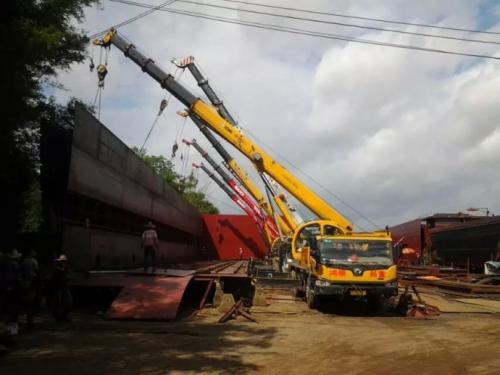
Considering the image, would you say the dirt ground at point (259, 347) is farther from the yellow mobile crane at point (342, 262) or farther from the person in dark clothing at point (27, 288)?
the yellow mobile crane at point (342, 262)

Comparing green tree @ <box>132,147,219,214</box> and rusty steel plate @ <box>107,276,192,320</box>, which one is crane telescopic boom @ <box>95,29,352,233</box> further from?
green tree @ <box>132,147,219,214</box>

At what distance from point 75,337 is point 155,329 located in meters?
1.52

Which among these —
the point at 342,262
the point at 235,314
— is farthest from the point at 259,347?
the point at 342,262

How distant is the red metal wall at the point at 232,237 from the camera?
43219mm

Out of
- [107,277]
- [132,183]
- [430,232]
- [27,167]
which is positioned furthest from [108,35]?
[430,232]

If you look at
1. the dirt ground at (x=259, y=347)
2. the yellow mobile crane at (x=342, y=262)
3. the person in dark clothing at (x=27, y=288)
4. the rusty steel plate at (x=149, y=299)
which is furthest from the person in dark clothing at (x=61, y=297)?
the yellow mobile crane at (x=342, y=262)

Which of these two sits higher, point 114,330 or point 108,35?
point 108,35

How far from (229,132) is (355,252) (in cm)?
884

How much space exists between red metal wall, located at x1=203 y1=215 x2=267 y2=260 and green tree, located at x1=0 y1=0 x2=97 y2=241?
87.9ft

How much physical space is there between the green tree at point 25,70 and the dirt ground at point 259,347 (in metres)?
4.67

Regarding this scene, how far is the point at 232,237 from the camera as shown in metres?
43.6

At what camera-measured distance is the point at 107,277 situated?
1309cm

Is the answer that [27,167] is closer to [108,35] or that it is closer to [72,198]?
[72,198]

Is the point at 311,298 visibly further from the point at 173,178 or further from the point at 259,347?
the point at 173,178
